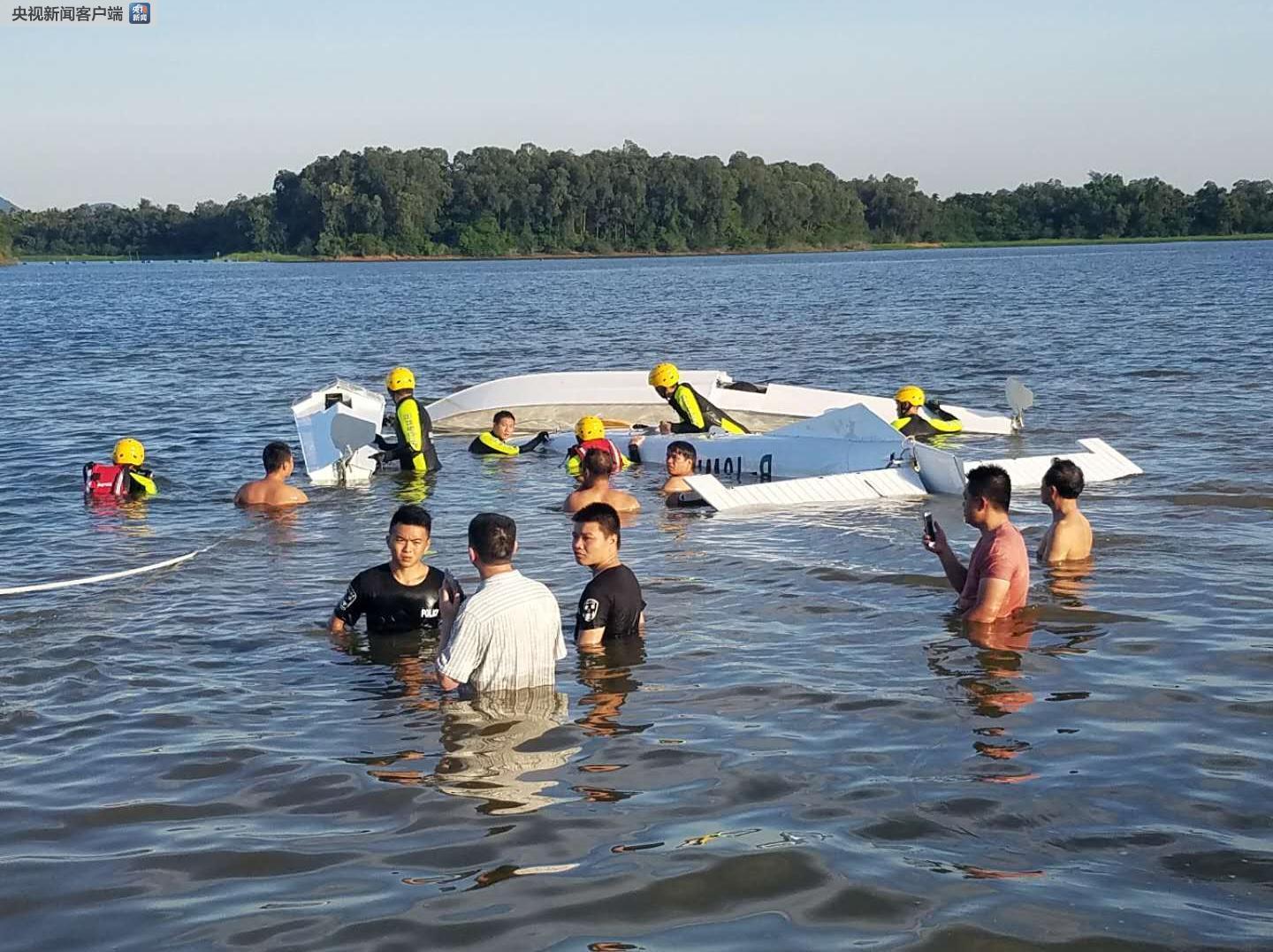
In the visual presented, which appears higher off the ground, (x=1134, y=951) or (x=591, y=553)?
(x=591, y=553)

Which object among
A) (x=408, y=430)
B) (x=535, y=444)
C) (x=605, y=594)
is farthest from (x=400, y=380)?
(x=605, y=594)

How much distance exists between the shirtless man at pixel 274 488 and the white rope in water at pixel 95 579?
240cm

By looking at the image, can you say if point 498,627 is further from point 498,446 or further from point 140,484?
point 498,446

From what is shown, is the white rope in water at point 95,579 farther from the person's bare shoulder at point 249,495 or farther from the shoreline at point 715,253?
the shoreline at point 715,253

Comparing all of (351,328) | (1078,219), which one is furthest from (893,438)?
(1078,219)

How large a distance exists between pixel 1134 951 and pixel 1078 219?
18843 centimetres

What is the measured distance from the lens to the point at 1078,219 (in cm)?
18138

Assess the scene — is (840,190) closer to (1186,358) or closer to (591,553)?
(1186,358)

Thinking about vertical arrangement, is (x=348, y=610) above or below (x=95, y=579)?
above

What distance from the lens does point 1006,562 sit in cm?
866

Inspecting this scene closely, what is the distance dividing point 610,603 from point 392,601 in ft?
4.36

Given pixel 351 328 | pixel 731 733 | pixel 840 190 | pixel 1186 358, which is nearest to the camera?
pixel 731 733

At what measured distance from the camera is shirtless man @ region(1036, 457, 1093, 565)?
1018 cm

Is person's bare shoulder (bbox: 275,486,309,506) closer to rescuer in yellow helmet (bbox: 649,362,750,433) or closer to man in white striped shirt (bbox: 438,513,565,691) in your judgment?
rescuer in yellow helmet (bbox: 649,362,750,433)
